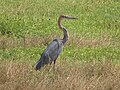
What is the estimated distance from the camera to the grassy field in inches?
308

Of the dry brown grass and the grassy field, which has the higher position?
the dry brown grass

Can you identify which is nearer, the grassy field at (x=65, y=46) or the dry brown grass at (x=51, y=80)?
the dry brown grass at (x=51, y=80)

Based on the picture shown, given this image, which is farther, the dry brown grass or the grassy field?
the grassy field

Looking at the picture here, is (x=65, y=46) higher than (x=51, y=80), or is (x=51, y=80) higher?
(x=51, y=80)

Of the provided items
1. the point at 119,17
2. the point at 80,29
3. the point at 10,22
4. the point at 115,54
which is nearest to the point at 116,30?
the point at 80,29

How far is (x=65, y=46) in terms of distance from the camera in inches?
548

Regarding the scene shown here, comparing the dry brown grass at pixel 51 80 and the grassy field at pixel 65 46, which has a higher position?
the dry brown grass at pixel 51 80

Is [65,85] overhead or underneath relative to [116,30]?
overhead

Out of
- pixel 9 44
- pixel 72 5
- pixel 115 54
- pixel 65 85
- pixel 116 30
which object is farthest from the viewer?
pixel 72 5

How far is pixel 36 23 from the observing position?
17.5m

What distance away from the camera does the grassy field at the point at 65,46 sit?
25.7 feet

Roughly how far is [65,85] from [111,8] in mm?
15690

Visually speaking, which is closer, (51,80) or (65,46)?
(51,80)

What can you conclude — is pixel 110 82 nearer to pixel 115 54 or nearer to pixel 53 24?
pixel 115 54
